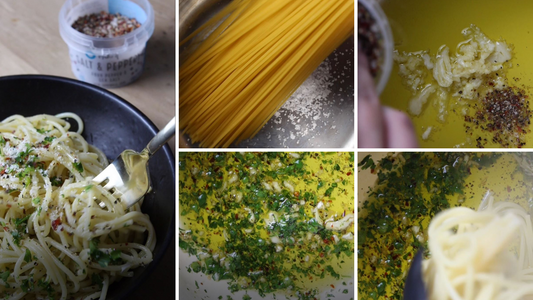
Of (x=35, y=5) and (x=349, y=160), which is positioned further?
(x=35, y=5)

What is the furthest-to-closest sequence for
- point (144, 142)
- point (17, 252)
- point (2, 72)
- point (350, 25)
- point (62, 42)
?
point (62, 42) → point (2, 72) → point (144, 142) → point (17, 252) → point (350, 25)

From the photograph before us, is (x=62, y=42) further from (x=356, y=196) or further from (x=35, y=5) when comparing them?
(x=356, y=196)

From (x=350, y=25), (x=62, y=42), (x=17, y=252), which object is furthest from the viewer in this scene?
(x=62, y=42)

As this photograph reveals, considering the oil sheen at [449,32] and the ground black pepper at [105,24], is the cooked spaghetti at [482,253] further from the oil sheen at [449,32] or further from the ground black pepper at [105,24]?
the ground black pepper at [105,24]

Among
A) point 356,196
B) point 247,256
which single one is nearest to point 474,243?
point 356,196

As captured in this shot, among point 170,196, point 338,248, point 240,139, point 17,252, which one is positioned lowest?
point 17,252

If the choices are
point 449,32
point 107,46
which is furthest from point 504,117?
point 107,46

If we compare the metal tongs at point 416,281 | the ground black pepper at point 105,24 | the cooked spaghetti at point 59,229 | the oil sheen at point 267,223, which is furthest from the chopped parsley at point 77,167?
the metal tongs at point 416,281
